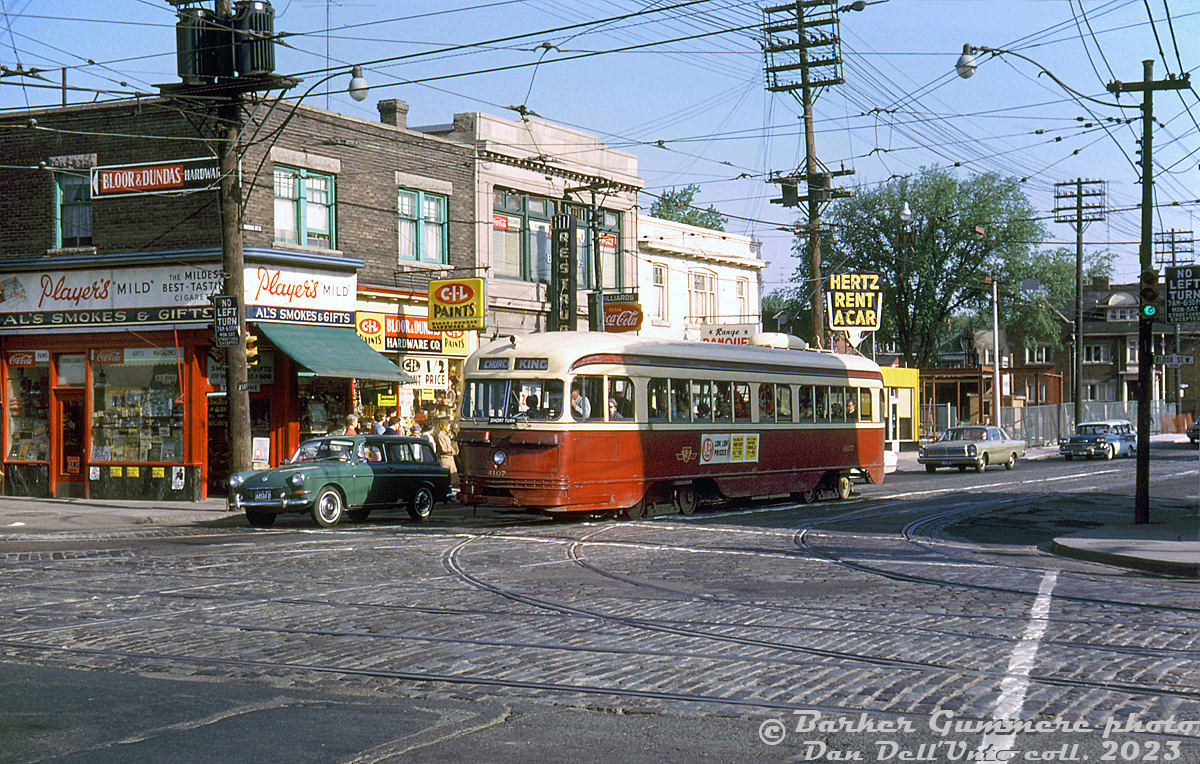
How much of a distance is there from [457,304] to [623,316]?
20.2ft

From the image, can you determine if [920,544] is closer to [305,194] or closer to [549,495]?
[549,495]

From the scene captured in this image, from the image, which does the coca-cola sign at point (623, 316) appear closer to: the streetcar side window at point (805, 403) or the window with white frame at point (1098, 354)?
the streetcar side window at point (805, 403)

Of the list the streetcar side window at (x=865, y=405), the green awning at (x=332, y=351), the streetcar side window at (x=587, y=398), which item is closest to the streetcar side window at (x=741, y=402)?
the streetcar side window at (x=587, y=398)

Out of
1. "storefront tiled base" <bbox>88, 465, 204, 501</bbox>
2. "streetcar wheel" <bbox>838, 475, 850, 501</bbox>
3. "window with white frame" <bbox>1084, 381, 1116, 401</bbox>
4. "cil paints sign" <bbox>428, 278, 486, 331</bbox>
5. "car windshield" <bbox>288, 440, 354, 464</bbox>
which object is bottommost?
"streetcar wheel" <bbox>838, 475, 850, 501</bbox>

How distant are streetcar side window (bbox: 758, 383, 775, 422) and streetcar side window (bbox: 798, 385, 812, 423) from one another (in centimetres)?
115

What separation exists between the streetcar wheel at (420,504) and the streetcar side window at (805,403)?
313 inches

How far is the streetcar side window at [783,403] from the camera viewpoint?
79.3ft

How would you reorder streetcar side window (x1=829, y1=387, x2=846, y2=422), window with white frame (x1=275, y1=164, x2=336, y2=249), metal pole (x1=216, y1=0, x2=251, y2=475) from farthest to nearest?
window with white frame (x1=275, y1=164, x2=336, y2=249) → streetcar side window (x1=829, y1=387, x2=846, y2=422) → metal pole (x1=216, y1=0, x2=251, y2=475)

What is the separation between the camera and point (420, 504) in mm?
21797

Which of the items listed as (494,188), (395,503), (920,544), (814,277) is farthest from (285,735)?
(814,277)

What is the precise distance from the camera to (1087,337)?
97.9m

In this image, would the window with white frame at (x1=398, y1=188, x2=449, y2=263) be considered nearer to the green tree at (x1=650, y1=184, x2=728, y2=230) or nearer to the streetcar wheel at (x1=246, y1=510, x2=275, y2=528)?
the streetcar wheel at (x1=246, y1=510, x2=275, y2=528)

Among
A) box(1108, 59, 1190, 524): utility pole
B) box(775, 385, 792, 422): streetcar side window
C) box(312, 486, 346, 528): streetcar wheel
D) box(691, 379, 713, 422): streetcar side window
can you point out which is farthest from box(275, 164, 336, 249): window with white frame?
box(1108, 59, 1190, 524): utility pole

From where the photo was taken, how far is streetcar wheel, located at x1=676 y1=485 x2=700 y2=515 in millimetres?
22281
